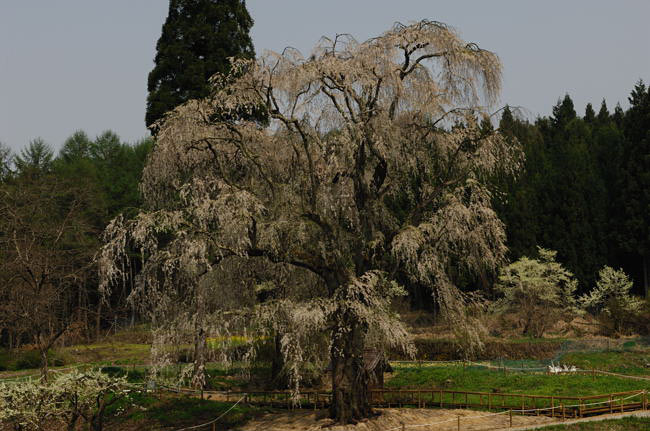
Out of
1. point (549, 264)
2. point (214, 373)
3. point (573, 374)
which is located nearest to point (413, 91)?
point (573, 374)

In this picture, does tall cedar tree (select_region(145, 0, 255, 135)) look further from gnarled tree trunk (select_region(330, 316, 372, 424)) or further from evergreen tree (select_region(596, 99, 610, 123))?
evergreen tree (select_region(596, 99, 610, 123))

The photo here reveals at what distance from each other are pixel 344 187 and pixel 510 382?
12.3m

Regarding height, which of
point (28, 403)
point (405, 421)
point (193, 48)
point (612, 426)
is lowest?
point (612, 426)

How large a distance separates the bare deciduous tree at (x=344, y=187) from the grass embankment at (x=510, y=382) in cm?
677

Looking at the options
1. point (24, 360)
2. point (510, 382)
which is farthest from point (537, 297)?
point (24, 360)

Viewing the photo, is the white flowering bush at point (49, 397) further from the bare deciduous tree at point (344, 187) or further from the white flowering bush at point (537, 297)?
the white flowering bush at point (537, 297)

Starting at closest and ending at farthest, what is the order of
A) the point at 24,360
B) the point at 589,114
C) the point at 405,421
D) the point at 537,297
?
the point at 405,421
the point at 24,360
the point at 537,297
the point at 589,114

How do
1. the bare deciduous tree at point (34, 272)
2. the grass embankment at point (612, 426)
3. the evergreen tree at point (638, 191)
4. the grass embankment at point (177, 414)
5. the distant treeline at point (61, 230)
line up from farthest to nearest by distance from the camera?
the evergreen tree at point (638, 191) → the distant treeline at point (61, 230) → the bare deciduous tree at point (34, 272) → the grass embankment at point (177, 414) → the grass embankment at point (612, 426)

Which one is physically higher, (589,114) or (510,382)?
(589,114)

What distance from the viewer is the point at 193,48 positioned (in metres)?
37.9

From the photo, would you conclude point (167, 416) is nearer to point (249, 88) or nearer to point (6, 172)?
point (249, 88)

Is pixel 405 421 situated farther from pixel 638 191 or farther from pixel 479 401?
pixel 638 191

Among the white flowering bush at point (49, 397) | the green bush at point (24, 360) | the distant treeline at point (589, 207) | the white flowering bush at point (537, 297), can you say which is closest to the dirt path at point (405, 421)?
the white flowering bush at point (49, 397)

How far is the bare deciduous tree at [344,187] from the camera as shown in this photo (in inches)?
760
